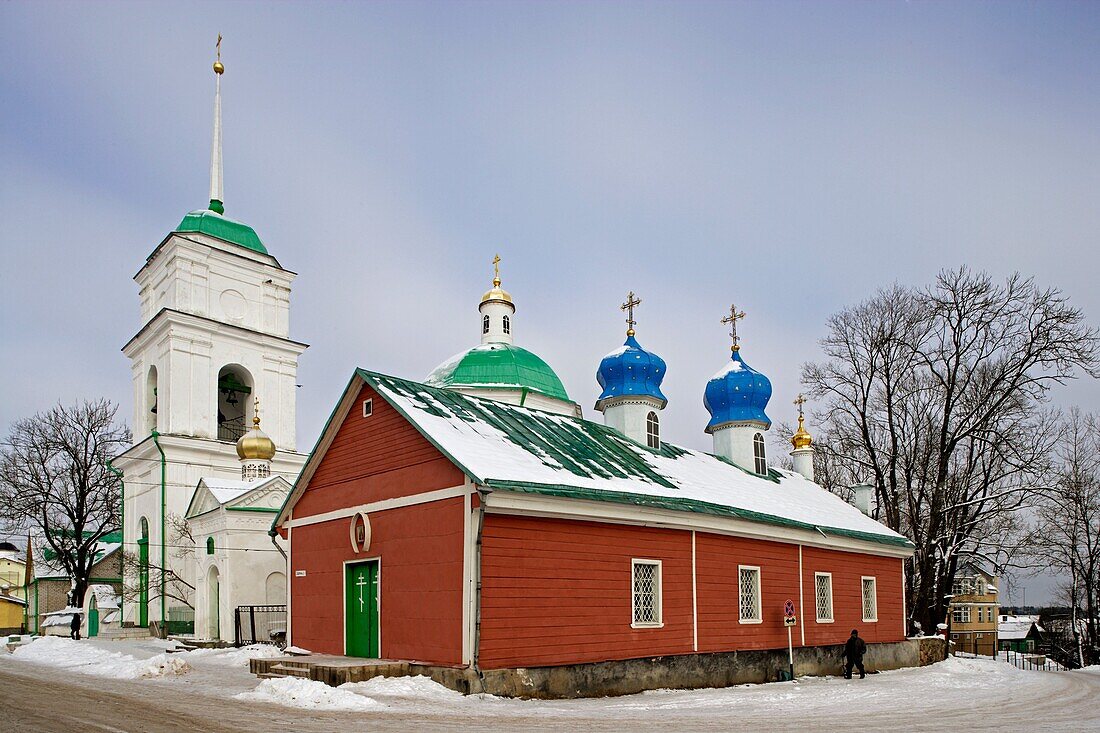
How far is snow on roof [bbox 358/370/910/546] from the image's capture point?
52.0 ft

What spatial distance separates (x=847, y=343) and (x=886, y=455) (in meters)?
4.65

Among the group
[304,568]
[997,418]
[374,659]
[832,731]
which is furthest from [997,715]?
[997,418]

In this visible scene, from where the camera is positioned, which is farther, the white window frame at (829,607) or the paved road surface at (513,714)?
the white window frame at (829,607)

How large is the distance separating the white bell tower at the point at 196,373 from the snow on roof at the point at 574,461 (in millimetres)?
17757

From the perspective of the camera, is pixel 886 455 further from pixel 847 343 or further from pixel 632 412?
pixel 632 412

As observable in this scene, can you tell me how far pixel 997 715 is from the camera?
571 inches

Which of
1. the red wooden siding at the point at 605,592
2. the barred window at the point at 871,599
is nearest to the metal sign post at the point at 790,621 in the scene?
the red wooden siding at the point at 605,592

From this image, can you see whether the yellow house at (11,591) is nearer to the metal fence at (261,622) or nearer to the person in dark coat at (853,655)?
the metal fence at (261,622)

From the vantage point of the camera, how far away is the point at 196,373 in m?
35.9

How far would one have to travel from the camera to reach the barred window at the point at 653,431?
25.7m

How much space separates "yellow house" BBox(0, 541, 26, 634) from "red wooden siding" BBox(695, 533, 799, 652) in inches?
1921

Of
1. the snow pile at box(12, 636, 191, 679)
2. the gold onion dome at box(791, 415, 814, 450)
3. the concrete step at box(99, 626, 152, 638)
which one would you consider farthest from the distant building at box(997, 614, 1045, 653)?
the snow pile at box(12, 636, 191, 679)

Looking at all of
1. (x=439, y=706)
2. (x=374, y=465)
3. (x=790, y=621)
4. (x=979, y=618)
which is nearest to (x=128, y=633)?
(x=374, y=465)

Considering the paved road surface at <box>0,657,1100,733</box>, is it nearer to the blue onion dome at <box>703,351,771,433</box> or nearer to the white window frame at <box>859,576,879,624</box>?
the white window frame at <box>859,576,879,624</box>
